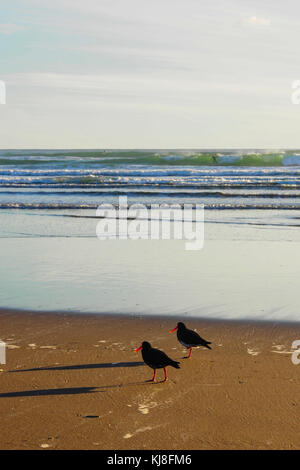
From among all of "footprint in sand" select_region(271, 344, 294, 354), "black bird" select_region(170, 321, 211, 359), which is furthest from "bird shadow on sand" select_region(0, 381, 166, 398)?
"footprint in sand" select_region(271, 344, 294, 354)

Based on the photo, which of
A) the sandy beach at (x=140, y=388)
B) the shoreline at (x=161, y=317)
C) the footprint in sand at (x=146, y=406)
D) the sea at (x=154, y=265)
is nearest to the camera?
the sandy beach at (x=140, y=388)

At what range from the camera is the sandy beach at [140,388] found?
182 inches

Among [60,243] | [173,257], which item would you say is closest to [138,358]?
[173,257]

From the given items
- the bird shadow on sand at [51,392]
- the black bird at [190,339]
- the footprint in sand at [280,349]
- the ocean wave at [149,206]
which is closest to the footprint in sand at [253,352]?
the footprint in sand at [280,349]

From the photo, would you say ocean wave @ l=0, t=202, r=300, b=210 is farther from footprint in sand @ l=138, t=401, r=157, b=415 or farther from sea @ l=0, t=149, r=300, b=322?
footprint in sand @ l=138, t=401, r=157, b=415

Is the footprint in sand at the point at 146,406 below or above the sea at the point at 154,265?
below

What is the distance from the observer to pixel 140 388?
→ 18.6 feet

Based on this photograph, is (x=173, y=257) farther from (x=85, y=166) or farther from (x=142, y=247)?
(x=85, y=166)

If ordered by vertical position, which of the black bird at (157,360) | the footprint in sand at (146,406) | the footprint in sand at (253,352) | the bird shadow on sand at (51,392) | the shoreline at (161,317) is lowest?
the footprint in sand at (146,406)

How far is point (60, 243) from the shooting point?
1465 cm

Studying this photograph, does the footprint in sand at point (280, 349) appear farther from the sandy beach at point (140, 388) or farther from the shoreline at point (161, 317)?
the shoreline at point (161, 317)

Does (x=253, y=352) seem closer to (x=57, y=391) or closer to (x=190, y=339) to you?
(x=190, y=339)

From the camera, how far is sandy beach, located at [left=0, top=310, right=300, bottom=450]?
4.63 metres

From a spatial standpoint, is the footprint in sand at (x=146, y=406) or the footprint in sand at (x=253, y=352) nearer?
the footprint in sand at (x=146, y=406)
